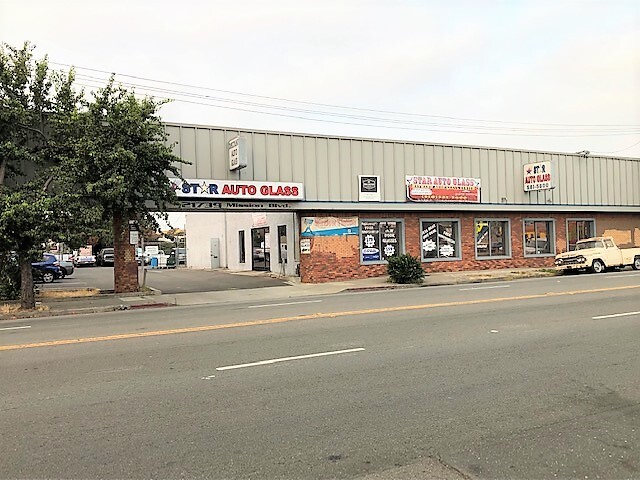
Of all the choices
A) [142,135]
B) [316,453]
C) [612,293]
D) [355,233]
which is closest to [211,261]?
[355,233]

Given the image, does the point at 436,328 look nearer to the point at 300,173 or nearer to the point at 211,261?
the point at 300,173

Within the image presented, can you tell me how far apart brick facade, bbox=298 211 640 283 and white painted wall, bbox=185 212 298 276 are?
2.75 m

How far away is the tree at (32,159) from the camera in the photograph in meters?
14.8

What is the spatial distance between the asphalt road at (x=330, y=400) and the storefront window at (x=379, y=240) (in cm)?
1359

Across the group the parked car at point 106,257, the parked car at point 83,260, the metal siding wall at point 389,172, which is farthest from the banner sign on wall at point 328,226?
the parked car at point 83,260

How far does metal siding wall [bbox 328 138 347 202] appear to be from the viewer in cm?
2347

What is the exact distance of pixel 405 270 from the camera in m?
22.0

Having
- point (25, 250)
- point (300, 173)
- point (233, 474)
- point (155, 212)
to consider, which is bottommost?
point (233, 474)

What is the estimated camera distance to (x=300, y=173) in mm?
22859

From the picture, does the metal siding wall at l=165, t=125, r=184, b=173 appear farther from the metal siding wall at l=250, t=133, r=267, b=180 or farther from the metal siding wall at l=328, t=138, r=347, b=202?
the metal siding wall at l=328, t=138, r=347, b=202

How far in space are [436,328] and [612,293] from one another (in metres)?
7.87

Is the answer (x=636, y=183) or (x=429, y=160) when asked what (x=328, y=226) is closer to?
(x=429, y=160)

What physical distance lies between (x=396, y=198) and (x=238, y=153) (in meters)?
7.87

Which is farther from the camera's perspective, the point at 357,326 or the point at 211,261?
the point at 211,261
